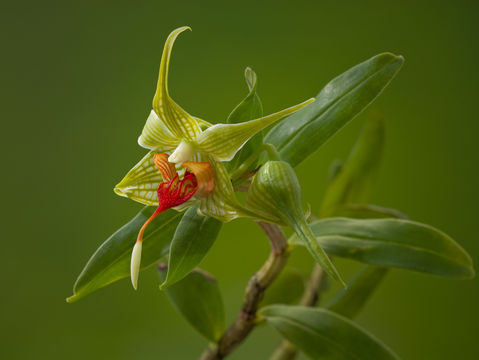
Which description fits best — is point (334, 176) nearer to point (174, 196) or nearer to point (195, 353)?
point (174, 196)

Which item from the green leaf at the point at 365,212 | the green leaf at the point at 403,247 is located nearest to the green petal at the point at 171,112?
the green leaf at the point at 403,247

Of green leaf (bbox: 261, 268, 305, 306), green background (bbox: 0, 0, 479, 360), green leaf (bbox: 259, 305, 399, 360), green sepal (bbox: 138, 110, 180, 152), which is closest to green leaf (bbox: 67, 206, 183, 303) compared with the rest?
green sepal (bbox: 138, 110, 180, 152)

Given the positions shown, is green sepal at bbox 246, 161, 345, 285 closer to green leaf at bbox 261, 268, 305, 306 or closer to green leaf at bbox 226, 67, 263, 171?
green leaf at bbox 226, 67, 263, 171

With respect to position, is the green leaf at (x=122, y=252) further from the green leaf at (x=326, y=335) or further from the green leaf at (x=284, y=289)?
the green leaf at (x=284, y=289)

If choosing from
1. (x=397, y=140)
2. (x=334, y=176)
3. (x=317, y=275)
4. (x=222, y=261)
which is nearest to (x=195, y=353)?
(x=222, y=261)

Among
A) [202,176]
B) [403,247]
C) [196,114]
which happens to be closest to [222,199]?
[202,176]

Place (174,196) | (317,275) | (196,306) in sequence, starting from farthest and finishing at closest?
1. (317,275)
2. (196,306)
3. (174,196)
